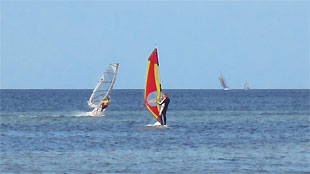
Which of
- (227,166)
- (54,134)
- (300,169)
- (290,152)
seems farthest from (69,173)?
(54,134)

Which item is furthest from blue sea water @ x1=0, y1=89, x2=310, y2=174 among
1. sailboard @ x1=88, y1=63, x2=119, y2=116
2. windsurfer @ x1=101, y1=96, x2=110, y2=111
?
sailboard @ x1=88, y1=63, x2=119, y2=116

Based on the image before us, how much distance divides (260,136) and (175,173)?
14531 mm

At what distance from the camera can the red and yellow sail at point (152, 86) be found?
143ft

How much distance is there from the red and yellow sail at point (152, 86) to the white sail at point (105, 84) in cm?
1143

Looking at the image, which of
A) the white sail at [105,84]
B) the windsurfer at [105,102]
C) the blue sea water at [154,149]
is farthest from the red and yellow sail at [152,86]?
the white sail at [105,84]

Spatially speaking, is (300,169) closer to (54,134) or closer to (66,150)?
(66,150)

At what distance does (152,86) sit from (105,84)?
1255 centimetres

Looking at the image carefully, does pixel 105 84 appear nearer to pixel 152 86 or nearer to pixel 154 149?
pixel 152 86

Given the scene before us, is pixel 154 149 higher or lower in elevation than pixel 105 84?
lower

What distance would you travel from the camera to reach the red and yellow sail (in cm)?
4353

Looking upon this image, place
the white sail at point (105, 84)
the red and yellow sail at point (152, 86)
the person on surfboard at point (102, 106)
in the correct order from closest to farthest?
Result: the red and yellow sail at point (152, 86)
the person on surfboard at point (102, 106)
the white sail at point (105, 84)

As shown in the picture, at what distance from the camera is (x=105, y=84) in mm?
56406

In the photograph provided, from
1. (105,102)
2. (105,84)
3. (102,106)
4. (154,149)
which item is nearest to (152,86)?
(105,102)

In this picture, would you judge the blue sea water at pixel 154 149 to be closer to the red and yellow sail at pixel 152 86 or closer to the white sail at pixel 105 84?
the red and yellow sail at pixel 152 86
